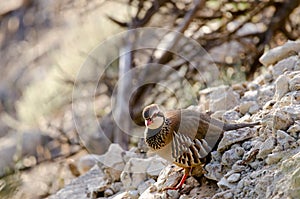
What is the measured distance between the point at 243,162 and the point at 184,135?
1.06 feet

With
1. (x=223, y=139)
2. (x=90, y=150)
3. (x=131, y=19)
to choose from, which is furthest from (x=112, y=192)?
(x=131, y=19)

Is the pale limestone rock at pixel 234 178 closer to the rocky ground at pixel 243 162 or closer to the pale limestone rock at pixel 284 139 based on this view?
the rocky ground at pixel 243 162

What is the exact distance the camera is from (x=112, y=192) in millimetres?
3727

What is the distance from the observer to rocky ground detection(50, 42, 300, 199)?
8.61 ft

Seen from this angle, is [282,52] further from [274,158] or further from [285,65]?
[274,158]

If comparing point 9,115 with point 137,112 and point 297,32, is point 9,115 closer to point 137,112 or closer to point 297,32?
point 137,112

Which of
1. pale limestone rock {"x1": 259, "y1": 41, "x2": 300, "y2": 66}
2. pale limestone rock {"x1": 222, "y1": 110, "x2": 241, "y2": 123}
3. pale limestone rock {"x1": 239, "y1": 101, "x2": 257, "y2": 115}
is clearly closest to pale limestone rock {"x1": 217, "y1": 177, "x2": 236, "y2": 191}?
pale limestone rock {"x1": 222, "y1": 110, "x2": 241, "y2": 123}

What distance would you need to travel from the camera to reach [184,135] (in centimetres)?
305

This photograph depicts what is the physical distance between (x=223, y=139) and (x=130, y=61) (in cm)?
419

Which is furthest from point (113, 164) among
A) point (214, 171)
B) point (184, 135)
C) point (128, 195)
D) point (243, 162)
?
point (243, 162)

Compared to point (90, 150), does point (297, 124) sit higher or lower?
higher

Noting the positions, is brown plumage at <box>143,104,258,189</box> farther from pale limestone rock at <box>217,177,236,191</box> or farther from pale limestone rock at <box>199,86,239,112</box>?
pale limestone rock at <box>199,86,239,112</box>

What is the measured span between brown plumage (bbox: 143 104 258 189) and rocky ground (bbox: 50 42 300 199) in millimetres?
59

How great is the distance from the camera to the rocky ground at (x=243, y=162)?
262 centimetres
